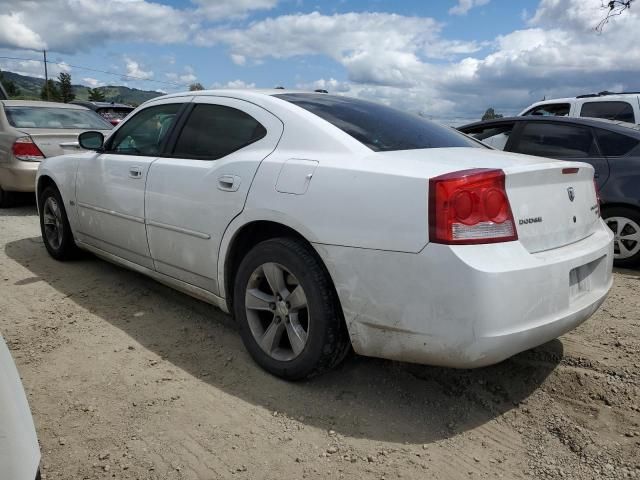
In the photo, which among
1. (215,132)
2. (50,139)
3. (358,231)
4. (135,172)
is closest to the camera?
(358,231)

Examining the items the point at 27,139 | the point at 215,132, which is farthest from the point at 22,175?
the point at 215,132

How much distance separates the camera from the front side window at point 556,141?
5562 mm

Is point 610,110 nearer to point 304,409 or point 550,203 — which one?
point 550,203

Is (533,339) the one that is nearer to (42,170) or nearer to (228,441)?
(228,441)

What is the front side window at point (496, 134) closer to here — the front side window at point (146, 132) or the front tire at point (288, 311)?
the front side window at point (146, 132)

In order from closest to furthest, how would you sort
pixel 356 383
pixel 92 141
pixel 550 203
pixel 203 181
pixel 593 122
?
pixel 550 203, pixel 356 383, pixel 203 181, pixel 92 141, pixel 593 122

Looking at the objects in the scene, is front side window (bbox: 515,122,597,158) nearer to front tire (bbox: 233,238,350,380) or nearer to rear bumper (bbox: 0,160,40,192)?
front tire (bbox: 233,238,350,380)

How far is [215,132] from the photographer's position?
11.1 ft

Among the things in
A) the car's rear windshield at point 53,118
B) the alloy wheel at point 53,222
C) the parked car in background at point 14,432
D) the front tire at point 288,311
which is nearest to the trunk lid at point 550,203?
the front tire at point 288,311

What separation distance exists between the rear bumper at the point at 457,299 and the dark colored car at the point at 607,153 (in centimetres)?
311

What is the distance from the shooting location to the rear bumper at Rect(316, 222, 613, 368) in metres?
2.22

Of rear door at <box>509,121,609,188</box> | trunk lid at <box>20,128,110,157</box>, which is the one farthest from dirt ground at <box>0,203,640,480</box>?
trunk lid at <box>20,128,110,157</box>

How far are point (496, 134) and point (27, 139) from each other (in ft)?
20.4

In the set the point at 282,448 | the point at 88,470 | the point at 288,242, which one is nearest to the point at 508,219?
the point at 288,242
